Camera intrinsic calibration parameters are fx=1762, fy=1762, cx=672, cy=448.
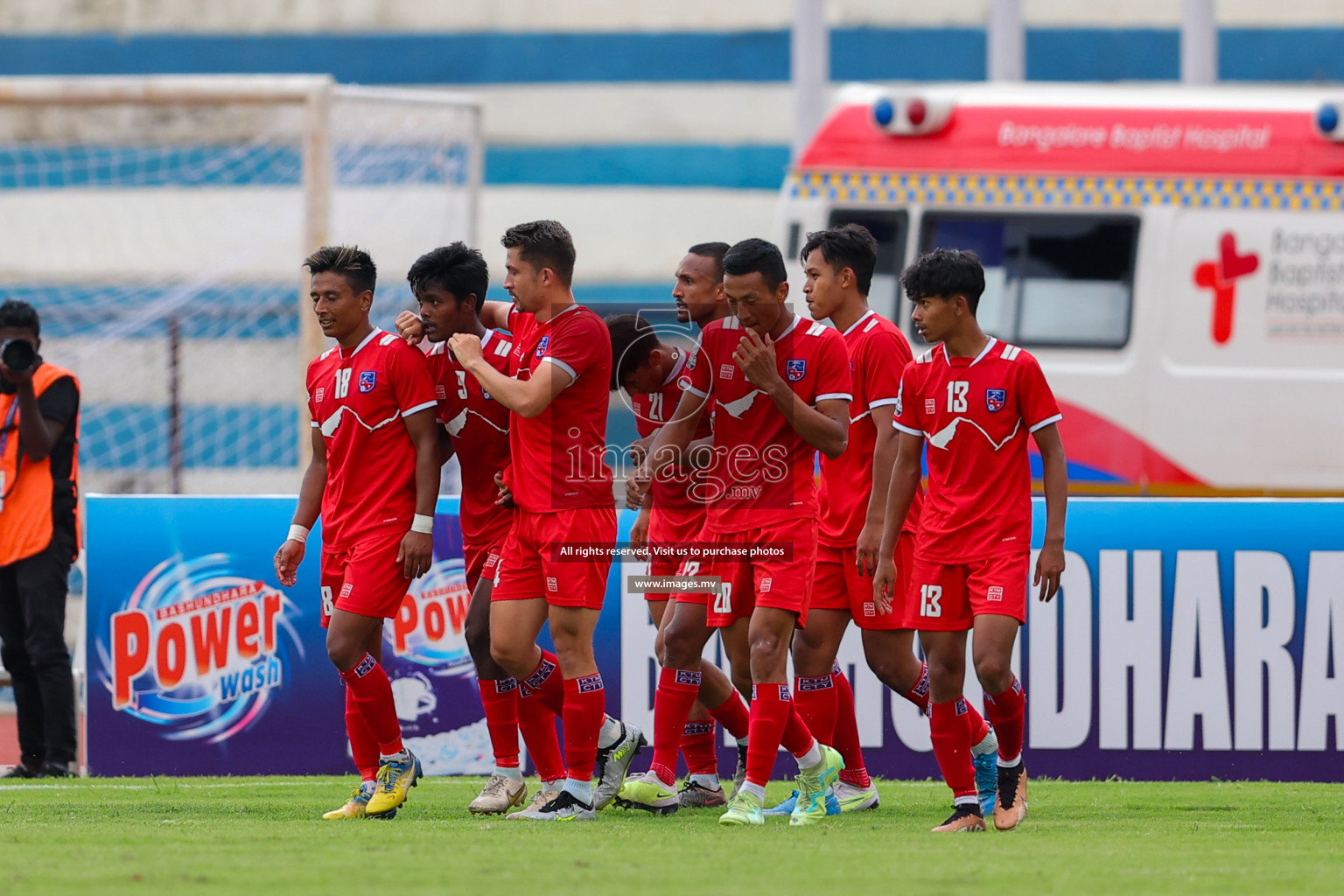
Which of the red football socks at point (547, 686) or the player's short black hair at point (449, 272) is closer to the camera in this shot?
the player's short black hair at point (449, 272)

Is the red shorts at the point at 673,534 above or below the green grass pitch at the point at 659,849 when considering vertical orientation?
above

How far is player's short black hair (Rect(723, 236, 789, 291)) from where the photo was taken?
596 cm

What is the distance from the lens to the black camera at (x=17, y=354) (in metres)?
8.07

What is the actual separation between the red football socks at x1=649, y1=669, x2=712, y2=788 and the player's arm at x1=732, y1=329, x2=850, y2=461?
0.95 metres

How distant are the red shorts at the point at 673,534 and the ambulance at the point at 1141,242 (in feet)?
18.1

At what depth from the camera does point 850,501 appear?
6457 mm

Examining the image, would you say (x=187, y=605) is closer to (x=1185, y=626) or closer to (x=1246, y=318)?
(x=1185, y=626)

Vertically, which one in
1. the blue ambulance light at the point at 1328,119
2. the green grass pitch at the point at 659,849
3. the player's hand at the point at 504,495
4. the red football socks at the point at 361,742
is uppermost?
→ the blue ambulance light at the point at 1328,119

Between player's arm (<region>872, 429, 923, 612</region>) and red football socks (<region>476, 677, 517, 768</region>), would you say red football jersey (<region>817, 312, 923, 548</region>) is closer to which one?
player's arm (<region>872, 429, 923, 612</region>)

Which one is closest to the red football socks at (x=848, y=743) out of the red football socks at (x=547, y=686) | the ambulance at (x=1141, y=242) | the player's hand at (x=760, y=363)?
the red football socks at (x=547, y=686)

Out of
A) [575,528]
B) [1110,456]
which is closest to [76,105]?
[1110,456]

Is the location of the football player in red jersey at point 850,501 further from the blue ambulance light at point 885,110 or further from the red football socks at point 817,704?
the blue ambulance light at point 885,110

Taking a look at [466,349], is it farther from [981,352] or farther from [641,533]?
[981,352]

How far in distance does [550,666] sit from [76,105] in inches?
341
